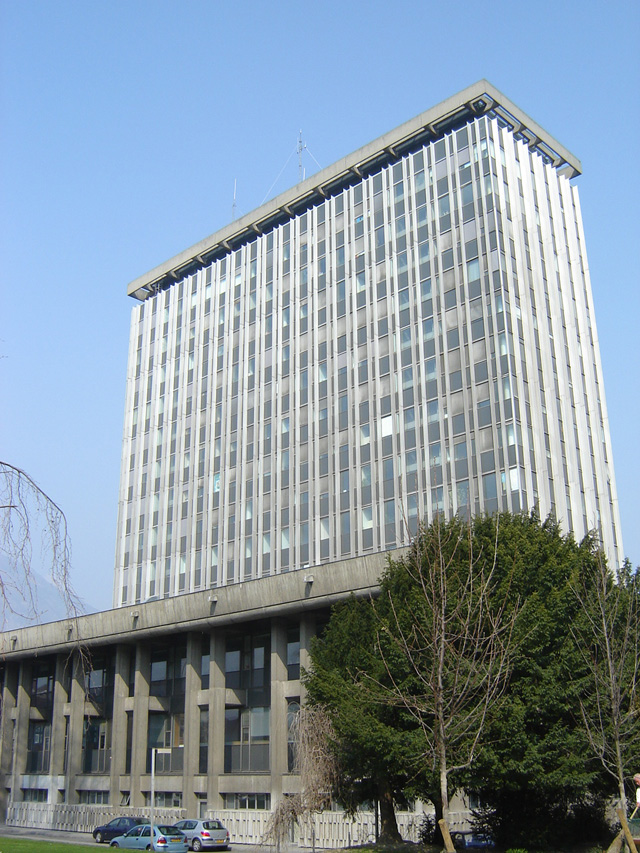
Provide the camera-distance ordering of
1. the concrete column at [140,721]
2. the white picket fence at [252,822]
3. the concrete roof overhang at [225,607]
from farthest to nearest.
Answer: the concrete column at [140,721]
the concrete roof overhang at [225,607]
the white picket fence at [252,822]

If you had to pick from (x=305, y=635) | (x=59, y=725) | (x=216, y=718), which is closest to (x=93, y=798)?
(x=59, y=725)

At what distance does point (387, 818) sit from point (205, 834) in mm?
11319

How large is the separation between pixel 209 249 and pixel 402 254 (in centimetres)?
2513

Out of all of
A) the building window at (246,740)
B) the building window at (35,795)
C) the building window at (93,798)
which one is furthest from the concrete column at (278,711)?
the building window at (35,795)

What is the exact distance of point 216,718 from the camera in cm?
4597

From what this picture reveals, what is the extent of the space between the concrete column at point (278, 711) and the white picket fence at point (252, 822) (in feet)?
5.71

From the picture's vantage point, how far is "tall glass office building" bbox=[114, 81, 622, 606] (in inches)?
2233

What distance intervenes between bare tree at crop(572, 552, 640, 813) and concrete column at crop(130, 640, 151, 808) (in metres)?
30.4

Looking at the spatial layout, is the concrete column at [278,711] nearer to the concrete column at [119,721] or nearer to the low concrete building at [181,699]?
the low concrete building at [181,699]

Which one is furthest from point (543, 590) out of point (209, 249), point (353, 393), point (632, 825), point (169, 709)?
point (209, 249)

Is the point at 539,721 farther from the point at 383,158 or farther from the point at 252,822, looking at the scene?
the point at 383,158

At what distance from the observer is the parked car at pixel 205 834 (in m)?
37.5

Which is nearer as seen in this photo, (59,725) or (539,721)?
(539,721)

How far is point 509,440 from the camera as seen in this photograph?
53.6m
